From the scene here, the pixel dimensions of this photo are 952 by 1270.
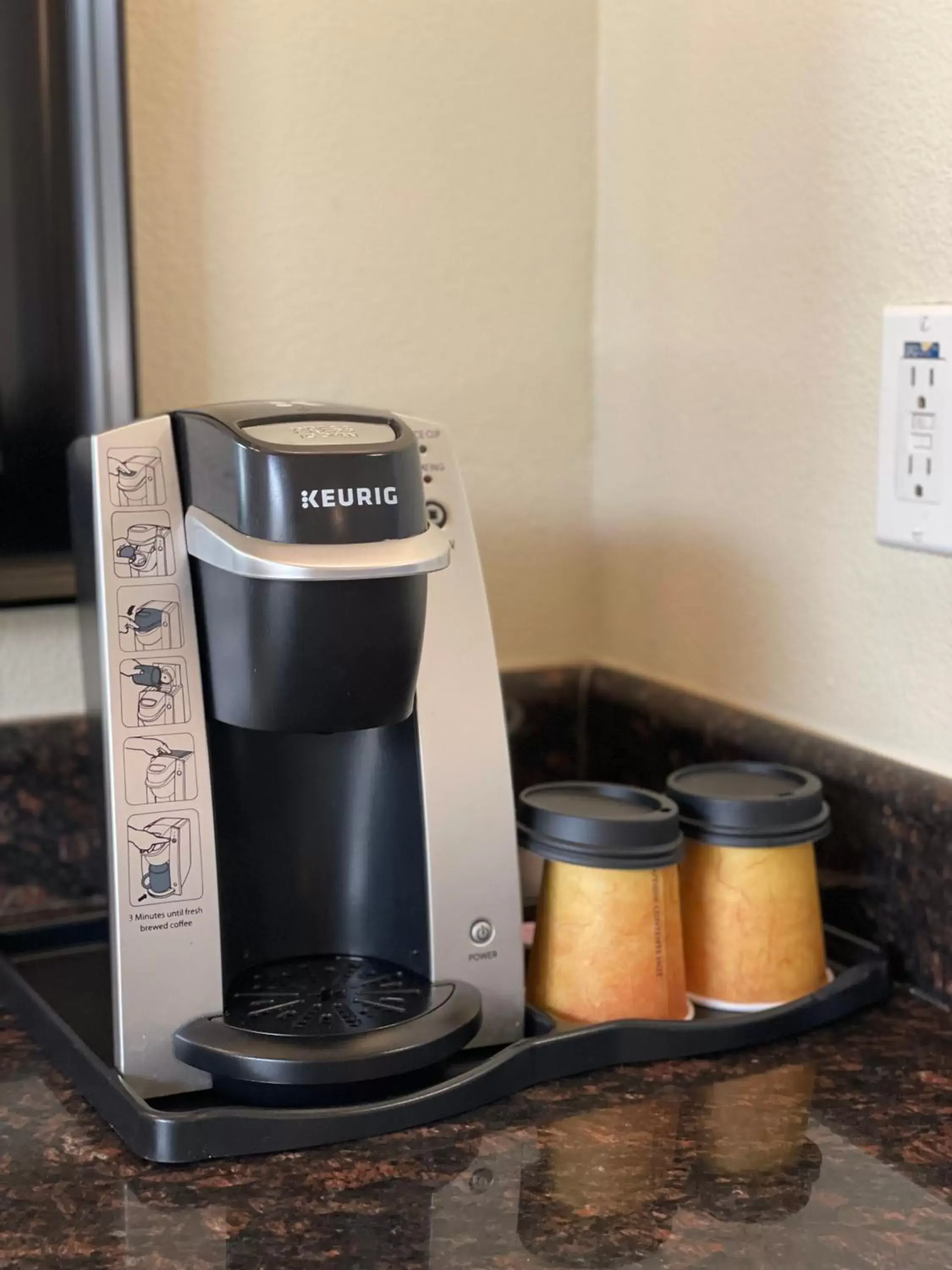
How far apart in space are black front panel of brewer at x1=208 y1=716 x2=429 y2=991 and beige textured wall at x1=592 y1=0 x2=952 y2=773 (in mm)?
299

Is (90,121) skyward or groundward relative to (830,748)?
skyward

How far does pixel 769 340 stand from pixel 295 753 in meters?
0.41

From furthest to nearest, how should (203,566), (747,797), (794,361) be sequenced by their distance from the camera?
1. (794,361)
2. (747,797)
3. (203,566)

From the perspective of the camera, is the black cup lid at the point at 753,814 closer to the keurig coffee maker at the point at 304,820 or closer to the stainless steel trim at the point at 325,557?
the keurig coffee maker at the point at 304,820

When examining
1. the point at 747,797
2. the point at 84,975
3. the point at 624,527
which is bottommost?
the point at 84,975

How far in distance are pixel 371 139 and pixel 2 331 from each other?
28cm

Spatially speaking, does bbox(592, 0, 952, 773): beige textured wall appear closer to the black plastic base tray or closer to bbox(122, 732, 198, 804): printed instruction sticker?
the black plastic base tray

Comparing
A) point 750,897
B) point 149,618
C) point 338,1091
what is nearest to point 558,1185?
point 338,1091

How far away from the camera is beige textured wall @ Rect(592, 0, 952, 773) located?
0.82m

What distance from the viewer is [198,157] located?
36.8 inches

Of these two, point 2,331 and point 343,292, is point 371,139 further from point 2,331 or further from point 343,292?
point 2,331

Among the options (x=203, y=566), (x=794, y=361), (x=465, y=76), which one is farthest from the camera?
(x=465, y=76)

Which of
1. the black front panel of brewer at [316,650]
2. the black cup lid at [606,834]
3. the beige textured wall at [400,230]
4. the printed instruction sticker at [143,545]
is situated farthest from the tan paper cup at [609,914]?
the beige textured wall at [400,230]

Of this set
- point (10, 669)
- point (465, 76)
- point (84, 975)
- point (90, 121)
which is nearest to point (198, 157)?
point (90, 121)
